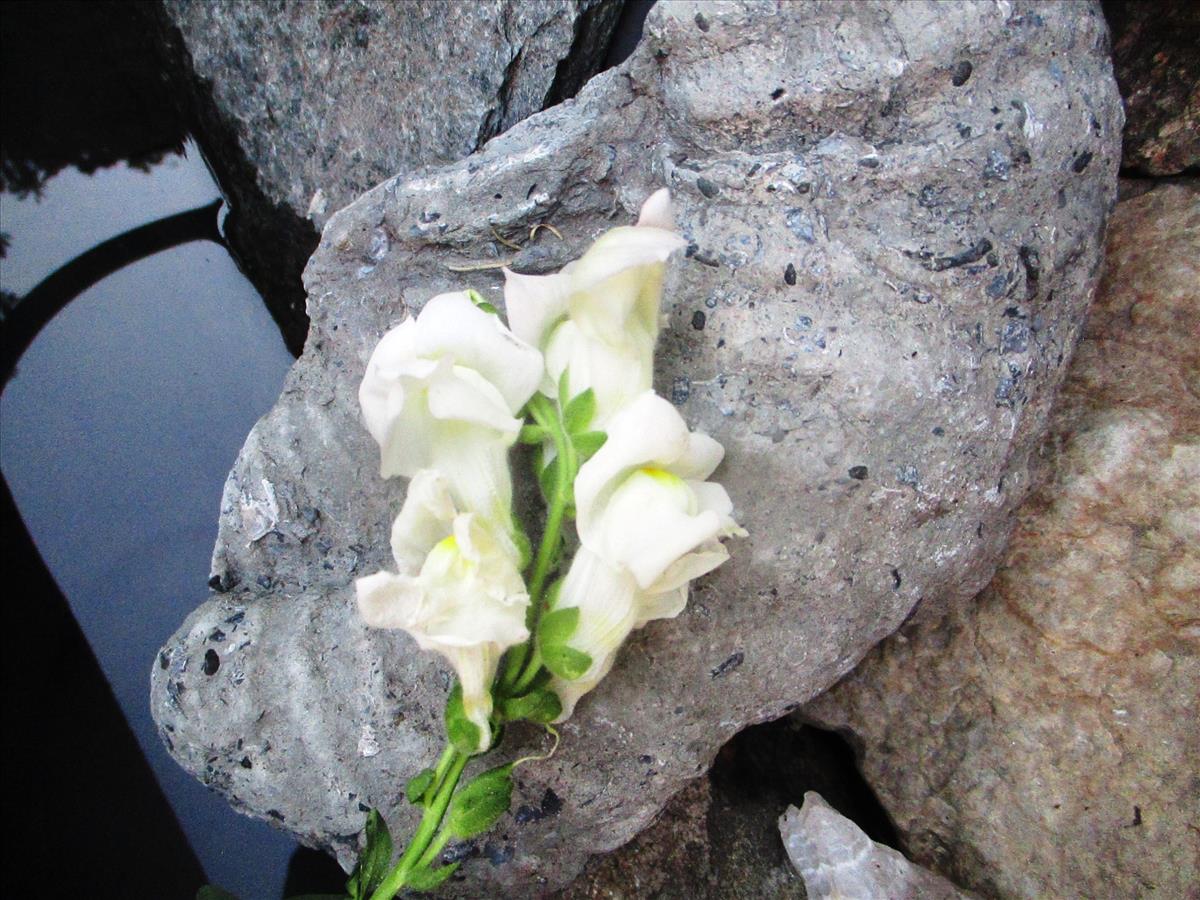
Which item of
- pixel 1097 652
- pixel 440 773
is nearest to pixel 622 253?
pixel 440 773

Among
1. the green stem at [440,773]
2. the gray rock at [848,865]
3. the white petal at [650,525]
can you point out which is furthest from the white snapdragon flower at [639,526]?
the gray rock at [848,865]

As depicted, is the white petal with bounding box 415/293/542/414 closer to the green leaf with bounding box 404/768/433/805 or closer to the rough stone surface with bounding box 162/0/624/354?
the green leaf with bounding box 404/768/433/805

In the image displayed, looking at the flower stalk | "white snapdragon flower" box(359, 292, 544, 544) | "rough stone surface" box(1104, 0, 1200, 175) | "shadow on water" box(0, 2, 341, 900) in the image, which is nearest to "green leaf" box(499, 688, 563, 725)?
the flower stalk

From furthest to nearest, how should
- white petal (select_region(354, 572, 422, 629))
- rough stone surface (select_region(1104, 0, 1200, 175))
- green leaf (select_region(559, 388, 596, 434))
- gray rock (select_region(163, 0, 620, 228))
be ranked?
gray rock (select_region(163, 0, 620, 228)), rough stone surface (select_region(1104, 0, 1200, 175)), green leaf (select_region(559, 388, 596, 434)), white petal (select_region(354, 572, 422, 629))

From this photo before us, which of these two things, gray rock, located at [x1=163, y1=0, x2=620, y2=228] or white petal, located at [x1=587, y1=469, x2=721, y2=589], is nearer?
white petal, located at [x1=587, y1=469, x2=721, y2=589]

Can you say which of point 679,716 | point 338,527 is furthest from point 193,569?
point 679,716

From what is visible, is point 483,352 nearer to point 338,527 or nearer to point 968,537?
point 338,527

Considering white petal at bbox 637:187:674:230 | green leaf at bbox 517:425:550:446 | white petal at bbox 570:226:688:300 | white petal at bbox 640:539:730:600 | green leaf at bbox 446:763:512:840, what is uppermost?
white petal at bbox 637:187:674:230
